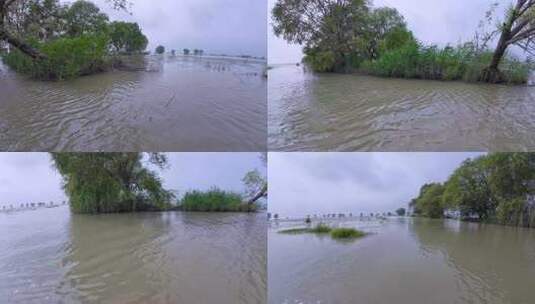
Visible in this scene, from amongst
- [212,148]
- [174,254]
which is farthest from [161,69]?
[174,254]

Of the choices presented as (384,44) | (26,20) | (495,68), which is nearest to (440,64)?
(495,68)

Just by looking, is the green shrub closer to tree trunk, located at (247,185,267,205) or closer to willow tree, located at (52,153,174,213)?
tree trunk, located at (247,185,267,205)

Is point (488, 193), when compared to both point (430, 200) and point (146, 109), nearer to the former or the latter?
point (430, 200)

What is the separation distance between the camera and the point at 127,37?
3.48m

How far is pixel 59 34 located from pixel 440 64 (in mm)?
4156

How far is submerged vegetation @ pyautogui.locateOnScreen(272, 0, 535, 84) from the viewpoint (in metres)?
3.49

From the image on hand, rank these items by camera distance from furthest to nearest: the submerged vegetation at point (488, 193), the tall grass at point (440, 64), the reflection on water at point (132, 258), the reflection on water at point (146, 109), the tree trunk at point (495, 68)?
the tree trunk at point (495, 68)
the tall grass at point (440, 64)
the submerged vegetation at point (488, 193)
the reflection on water at point (146, 109)
the reflection on water at point (132, 258)

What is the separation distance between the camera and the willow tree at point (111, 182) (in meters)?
3.16

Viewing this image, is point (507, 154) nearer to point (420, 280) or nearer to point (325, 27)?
point (420, 280)

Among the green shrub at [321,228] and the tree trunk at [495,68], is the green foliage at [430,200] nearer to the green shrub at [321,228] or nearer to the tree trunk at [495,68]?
the green shrub at [321,228]

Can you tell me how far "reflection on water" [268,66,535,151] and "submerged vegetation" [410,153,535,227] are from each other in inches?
12.3

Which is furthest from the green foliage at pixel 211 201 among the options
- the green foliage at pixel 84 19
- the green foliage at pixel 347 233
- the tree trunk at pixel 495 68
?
the tree trunk at pixel 495 68

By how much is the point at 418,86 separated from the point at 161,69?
2.88 meters

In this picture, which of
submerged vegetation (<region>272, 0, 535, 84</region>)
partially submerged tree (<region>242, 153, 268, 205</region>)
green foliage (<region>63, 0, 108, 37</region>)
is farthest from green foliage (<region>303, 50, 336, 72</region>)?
green foliage (<region>63, 0, 108, 37</region>)
